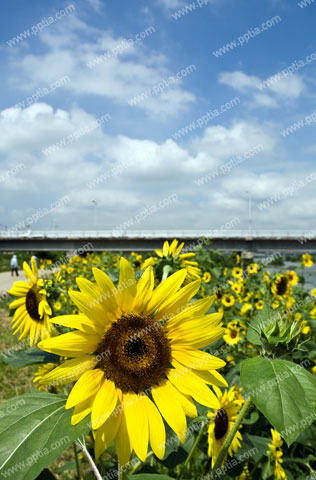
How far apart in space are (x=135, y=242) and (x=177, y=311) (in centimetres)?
3146

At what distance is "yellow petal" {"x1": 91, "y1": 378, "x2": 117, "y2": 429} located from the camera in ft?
3.40

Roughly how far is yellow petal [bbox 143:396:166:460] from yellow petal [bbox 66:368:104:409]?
0.17 m

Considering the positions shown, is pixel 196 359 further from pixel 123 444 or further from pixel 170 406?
pixel 123 444

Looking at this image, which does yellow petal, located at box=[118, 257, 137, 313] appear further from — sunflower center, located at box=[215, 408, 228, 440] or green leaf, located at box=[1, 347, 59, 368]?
sunflower center, located at box=[215, 408, 228, 440]

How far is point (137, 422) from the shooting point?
115 cm

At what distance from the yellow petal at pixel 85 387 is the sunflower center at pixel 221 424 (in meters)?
1.14

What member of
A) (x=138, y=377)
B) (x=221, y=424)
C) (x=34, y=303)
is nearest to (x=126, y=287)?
(x=138, y=377)

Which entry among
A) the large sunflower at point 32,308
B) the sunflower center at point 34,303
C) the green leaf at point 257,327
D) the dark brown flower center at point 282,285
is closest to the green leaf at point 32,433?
the green leaf at point 257,327

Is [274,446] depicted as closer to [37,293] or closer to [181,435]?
[181,435]

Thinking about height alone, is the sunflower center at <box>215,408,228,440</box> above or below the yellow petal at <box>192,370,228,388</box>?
below

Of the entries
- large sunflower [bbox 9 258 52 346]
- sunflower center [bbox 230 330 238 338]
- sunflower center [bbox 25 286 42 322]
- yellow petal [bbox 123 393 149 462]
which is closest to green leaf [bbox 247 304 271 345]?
yellow petal [bbox 123 393 149 462]

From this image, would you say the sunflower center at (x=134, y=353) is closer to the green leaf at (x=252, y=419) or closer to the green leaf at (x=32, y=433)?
the green leaf at (x=32, y=433)

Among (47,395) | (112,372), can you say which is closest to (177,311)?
(112,372)

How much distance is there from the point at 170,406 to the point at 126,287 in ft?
1.25
